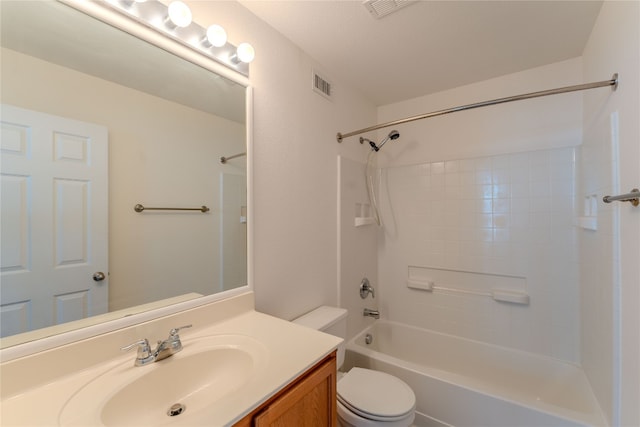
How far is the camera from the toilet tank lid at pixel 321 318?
1474mm

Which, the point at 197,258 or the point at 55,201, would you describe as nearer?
the point at 55,201

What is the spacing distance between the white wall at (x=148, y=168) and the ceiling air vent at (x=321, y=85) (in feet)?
2.34

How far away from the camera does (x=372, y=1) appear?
1247 millimetres

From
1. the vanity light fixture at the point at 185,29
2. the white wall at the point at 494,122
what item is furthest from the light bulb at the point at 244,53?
the white wall at the point at 494,122

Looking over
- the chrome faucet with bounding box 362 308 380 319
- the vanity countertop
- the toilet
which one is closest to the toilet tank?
the toilet

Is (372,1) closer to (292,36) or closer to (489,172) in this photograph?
(292,36)

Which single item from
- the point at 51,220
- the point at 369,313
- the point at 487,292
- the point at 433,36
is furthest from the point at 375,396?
the point at 433,36

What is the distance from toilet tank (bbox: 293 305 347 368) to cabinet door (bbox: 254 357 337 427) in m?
0.51

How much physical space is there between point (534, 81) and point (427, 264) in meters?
1.54

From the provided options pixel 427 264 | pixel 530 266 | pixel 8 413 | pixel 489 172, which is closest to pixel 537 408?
pixel 530 266

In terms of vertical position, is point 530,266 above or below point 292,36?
below

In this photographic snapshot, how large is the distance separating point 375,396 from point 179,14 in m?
1.86

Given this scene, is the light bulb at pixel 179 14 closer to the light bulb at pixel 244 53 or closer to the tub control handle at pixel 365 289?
the light bulb at pixel 244 53

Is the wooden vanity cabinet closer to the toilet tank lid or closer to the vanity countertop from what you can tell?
the vanity countertop
